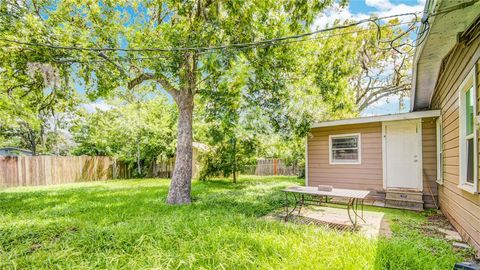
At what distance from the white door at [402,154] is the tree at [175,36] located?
132 inches

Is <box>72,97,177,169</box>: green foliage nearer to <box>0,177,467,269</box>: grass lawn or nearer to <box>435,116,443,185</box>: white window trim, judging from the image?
<box>0,177,467,269</box>: grass lawn

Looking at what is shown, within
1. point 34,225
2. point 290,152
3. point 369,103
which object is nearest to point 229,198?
point 34,225

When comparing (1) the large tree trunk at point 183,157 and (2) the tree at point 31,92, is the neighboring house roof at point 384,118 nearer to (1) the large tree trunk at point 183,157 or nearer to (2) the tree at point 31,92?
(1) the large tree trunk at point 183,157

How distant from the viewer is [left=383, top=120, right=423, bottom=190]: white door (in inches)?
248

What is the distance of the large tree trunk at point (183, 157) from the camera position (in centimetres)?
636

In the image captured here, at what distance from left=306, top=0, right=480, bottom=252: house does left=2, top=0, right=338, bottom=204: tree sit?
7.23ft

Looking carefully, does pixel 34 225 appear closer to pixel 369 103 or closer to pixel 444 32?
pixel 444 32

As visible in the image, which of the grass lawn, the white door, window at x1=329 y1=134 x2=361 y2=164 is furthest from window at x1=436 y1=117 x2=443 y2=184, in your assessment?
window at x1=329 y1=134 x2=361 y2=164

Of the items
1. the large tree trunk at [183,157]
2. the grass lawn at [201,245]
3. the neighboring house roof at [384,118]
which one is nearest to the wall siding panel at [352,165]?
the neighboring house roof at [384,118]

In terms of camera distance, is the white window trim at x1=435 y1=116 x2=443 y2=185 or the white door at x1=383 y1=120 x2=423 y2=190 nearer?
the white window trim at x1=435 y1=116 x2=443 y2=185

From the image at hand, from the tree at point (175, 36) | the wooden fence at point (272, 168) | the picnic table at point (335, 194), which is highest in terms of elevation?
the tree at point (175, 36)

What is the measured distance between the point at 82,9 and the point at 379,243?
27.2ft

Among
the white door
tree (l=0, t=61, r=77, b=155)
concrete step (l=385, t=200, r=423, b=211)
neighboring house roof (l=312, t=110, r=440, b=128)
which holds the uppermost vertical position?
tree (l=0, t=61, r=77, b=155)

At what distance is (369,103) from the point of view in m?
15.2
